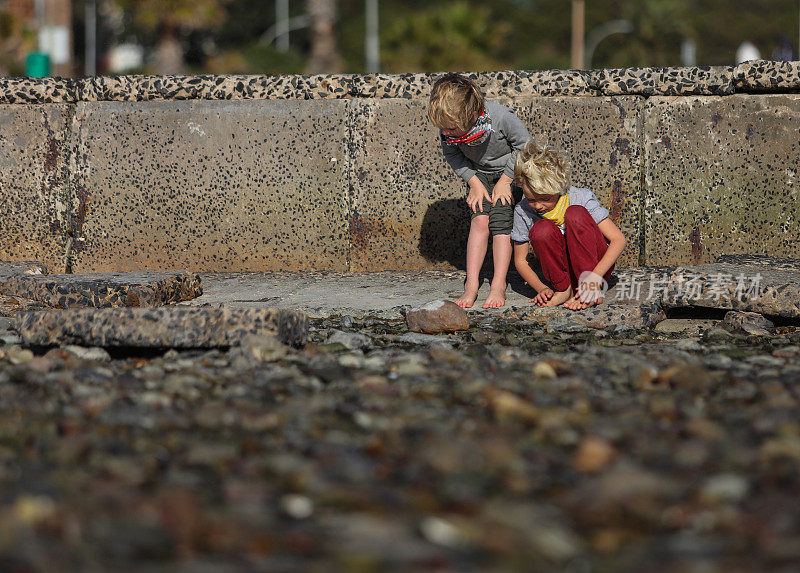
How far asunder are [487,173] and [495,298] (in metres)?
0.60

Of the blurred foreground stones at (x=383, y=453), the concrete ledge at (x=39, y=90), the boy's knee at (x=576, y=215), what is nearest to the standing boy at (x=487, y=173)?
the boy's knee at (x=576, y=215)

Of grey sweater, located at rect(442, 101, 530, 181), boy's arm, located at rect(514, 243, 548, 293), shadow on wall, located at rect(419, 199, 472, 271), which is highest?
grey sweater, located at rect(442, 101, 530, 181)

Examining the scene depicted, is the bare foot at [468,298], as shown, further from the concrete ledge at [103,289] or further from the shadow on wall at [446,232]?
the concrete ledge at [103,289]

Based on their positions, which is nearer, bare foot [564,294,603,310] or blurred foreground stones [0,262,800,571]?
blurred foreground stones [0,262,800,571]

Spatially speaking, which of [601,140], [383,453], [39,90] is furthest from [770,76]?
[39,90]

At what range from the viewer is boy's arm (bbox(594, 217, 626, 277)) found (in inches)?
155

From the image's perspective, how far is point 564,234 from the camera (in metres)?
4.01

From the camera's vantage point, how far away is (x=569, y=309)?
153 inches

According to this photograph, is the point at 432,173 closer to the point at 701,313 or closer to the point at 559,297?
the point at 559,297

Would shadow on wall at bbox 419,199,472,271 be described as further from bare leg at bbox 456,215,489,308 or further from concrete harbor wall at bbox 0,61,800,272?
bare leg at bbox 456,215,489,308

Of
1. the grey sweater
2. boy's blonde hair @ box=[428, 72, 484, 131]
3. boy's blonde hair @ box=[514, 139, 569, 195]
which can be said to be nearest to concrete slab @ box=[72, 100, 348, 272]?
the grey sweater

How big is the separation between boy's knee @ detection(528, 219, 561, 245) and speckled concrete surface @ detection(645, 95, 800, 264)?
76 cm

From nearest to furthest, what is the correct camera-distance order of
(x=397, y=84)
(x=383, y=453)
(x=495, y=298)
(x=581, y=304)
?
1. (x=383, y=453)
2. (x=581, y=304)
3. (x=495, y=298)
4. (x=397, y=84)

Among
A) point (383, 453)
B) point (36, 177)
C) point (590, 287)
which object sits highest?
point (36, 177)
